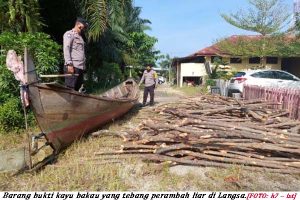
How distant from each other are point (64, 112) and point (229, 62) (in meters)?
28.5

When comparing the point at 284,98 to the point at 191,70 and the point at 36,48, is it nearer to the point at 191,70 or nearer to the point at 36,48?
the point at 36,48

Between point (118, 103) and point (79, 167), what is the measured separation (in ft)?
10.4

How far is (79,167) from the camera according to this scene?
554 cm

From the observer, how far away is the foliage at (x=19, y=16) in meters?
9.52

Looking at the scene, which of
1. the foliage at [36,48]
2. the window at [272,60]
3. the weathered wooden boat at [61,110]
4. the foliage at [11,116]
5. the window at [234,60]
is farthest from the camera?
the window at [234,60]

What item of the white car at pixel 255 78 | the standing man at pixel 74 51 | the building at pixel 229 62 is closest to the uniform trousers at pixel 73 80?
the standing man at pixel 74 51

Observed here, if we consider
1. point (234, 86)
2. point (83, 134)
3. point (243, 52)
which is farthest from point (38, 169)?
point (243, 52)

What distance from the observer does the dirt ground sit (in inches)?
194

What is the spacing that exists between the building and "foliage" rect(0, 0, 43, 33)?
2159 centimetres

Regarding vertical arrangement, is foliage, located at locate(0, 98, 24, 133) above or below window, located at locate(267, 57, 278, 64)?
below

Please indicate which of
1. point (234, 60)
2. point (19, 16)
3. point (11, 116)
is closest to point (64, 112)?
point (11, 116)

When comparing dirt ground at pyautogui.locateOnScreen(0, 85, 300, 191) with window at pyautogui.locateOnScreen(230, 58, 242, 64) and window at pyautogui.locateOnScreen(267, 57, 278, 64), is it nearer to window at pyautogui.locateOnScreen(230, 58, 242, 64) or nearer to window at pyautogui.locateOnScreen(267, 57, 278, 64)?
window at pyautogui.locateOnScreen(230, 58, 242, 64)

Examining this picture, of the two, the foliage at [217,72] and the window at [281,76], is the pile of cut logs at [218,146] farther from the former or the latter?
the foliage at [217,72]
